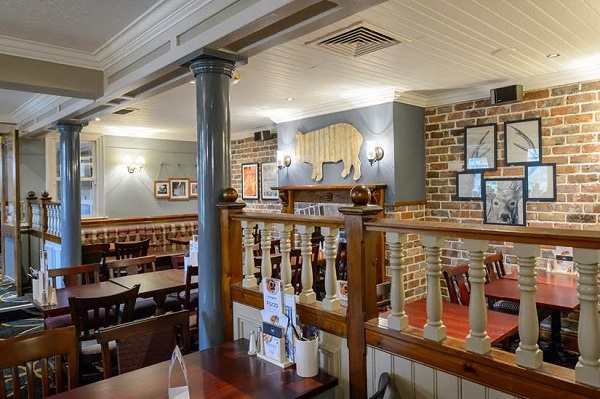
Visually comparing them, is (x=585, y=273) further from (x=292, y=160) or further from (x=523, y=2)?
(x=292, y=160)

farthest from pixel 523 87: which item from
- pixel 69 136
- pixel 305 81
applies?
pixel 69 136

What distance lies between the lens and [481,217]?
4.54 m

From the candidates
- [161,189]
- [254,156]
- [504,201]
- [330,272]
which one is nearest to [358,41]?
[330,272]

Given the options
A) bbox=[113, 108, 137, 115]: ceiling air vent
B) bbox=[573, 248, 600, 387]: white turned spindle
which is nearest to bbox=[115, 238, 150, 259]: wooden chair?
bbox=[113, 108, 137, 115]: ceiling air vent

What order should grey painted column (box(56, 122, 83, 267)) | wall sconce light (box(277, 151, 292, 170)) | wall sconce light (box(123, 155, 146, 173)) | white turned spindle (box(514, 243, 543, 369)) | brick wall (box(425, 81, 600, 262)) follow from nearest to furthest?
white turned spindle (box(514, 243, 543, 369)) → brick wall (box(425, 81, 600, 262)) → grey painted column (box(56, 122, 83, 267)) → wall sconce light (box(277, 151, 292, 170)) → wall sconce light (box(123, 155, 146, 173))

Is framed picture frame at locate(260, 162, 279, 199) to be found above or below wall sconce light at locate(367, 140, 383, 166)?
below

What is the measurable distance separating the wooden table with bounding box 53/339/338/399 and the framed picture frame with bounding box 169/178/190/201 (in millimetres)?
6234

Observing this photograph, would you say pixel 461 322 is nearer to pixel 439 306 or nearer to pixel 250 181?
pixel 439 306

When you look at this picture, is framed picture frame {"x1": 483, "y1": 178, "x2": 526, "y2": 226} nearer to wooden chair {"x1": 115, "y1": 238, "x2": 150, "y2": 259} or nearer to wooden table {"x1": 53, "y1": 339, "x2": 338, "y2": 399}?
wooden table {"x1": 53, "y1": 339, "x2": 338, "y2": 399}

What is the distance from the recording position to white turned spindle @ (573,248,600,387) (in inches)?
47.4

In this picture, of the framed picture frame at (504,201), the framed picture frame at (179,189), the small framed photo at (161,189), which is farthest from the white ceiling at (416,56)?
the framed picture frame at (179,189)

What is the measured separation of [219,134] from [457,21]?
1.70 m

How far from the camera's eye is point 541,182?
4.10 m

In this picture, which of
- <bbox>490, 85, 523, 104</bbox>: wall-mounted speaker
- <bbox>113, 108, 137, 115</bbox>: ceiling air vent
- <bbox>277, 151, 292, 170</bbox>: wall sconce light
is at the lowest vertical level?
<bbox>277, 151, 292, 170</bbox>: wall sconce light
